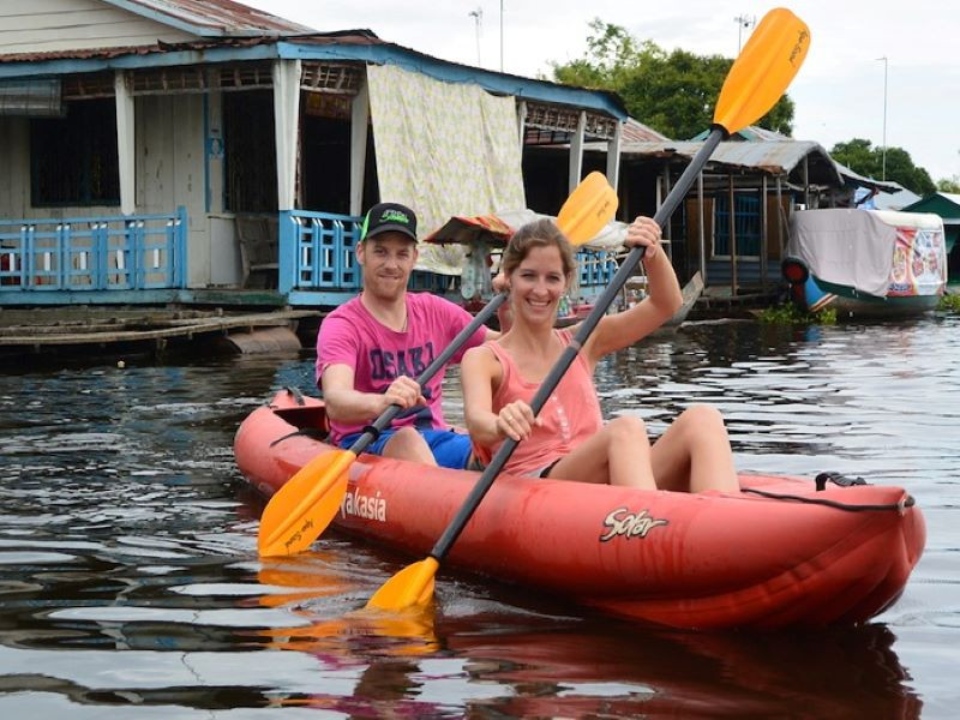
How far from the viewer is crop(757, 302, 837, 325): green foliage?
23469 millimetres

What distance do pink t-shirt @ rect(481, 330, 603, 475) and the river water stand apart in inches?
18.8

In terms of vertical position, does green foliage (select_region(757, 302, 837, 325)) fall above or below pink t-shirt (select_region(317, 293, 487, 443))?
below

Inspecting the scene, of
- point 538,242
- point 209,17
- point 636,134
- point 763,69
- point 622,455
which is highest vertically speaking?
point 209,17

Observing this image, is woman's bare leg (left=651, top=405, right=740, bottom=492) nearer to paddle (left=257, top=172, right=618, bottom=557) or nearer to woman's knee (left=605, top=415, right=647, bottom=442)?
woman's knee (left=605, top=415, right=647, bottom=442)

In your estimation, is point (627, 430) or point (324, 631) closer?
point (324, 631)

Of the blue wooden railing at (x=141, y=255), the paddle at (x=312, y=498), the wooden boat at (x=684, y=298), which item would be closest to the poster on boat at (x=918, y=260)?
the wooden boat at (x=684, y=298)

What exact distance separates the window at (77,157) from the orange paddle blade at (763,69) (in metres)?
11.5

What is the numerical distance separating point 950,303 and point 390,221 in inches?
966

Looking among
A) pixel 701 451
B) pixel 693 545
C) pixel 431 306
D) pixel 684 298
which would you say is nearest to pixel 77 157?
pixel 684 298

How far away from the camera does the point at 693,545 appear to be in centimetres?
414

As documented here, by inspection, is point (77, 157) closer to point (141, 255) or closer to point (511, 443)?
point (141, 255)

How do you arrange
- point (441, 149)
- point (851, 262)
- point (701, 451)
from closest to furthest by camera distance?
point (701, 451) < point (441, 149) < point (851, 262)

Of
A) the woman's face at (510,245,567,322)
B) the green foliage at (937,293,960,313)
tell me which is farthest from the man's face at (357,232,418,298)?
the green foliage at (937,293,960,313)

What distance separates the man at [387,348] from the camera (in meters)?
5.88
